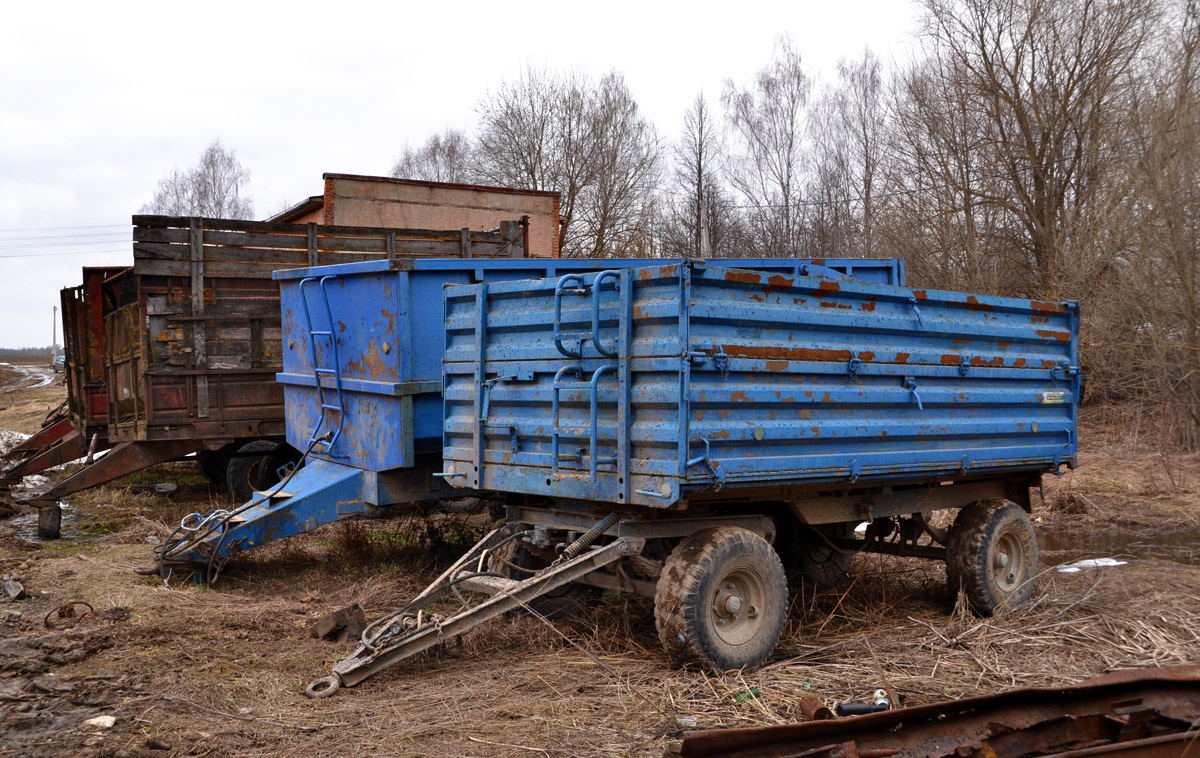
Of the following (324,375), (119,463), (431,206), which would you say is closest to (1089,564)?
(324,375)

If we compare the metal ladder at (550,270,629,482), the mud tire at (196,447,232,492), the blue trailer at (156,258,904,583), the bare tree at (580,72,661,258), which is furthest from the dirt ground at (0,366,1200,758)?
the bare tree at (580,72,661,258)

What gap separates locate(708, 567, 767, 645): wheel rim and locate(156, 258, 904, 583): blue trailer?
2.43 m

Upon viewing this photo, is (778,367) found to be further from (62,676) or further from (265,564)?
(265,564)

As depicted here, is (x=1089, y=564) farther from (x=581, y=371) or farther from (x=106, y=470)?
(x=106, y=470)

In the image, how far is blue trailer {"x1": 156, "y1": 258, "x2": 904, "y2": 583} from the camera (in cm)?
682

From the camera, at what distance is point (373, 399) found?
7.06m

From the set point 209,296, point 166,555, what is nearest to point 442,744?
point 166,555

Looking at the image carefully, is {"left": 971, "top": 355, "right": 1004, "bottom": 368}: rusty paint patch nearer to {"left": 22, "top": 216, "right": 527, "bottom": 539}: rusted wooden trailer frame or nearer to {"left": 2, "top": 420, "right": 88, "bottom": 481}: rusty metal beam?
{"left": 22, "top": 216, "right": 527, "bottom": 539}: rusted wooden trailer frame

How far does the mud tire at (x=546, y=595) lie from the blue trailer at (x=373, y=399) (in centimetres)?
105

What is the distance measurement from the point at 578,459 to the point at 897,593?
313 centimetres

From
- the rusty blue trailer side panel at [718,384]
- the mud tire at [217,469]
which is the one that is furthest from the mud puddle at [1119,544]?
the mud tire at [217,469]

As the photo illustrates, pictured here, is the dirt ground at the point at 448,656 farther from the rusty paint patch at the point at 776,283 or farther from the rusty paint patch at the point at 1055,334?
the rusty paint patch at the point at 776,283

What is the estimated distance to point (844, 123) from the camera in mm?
31734

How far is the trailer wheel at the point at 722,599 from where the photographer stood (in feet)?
15.5
